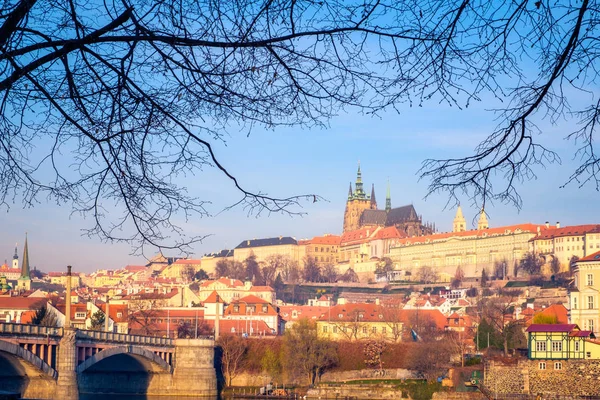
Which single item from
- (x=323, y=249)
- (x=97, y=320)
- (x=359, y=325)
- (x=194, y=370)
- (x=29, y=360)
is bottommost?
(x=194, y=370)

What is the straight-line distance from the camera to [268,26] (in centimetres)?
493

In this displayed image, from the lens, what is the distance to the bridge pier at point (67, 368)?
32.9 m

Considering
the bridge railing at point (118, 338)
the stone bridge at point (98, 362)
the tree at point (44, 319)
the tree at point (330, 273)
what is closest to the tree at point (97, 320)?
the tree at point (44, 319)

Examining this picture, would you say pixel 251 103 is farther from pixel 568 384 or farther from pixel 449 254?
pixel 449 254

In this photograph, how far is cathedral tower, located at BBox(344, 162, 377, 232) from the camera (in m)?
174

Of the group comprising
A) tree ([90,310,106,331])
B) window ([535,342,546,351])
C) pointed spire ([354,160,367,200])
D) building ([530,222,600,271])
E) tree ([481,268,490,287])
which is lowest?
window ([535,342,546,351])

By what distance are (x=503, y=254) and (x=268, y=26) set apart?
124690 mm

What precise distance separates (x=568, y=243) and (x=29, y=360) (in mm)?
93418

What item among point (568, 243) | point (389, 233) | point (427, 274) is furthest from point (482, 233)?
point (389, 233)

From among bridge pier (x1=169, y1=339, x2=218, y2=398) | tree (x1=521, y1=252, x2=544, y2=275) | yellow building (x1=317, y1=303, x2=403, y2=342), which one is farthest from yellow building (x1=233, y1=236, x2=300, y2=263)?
bridge pier (x1=169, y1=339, x2=218, y2=398)

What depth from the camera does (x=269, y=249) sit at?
513 ft

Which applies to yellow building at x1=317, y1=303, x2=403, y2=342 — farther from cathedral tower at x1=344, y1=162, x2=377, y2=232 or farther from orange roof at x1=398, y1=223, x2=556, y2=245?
cathedral tower at x1=344, y1=162, x2=377, y2=232

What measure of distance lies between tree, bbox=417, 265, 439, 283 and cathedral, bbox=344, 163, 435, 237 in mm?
17883

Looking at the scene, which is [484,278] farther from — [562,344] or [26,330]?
[26,330]
